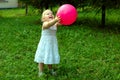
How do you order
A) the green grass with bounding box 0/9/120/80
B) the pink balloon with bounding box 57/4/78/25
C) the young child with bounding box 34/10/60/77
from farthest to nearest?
the green grass with bounding box 0/9/120/80 < the young child with bounding box 34/10/60/77 < the pink balloon with bounding box 57/4/78/25

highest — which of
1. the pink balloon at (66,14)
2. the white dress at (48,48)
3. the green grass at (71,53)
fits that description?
the pink balloon at (66,14)

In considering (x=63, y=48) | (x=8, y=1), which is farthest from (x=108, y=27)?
(x=8, y=1)

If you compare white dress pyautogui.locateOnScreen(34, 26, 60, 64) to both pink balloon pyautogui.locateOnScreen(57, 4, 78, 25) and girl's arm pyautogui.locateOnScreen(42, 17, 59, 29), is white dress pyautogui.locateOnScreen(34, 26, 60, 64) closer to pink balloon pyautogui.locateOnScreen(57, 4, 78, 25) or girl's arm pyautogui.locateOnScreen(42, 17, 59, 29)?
girl's arm pyautogui.locateOnScreen(42, 17, 59, 29)

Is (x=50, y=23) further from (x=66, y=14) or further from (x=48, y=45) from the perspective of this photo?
(x=48, y=45)

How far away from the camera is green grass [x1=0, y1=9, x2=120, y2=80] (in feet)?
23.1

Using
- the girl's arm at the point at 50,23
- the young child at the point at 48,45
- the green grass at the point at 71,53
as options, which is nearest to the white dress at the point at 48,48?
the young child at the point at 48,45

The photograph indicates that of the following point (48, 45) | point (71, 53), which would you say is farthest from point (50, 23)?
point (71, 53)

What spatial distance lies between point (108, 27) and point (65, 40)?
3.36 metres

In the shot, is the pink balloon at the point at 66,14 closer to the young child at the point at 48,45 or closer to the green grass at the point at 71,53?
the young child at the point at 48,45

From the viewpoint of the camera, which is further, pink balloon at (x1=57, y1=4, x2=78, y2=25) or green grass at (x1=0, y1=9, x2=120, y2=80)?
green grass at (x1=0, y1=9, x2=120, y2=80)

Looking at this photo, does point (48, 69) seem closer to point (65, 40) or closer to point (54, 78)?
point (54, 78)

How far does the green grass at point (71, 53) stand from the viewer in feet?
23.1

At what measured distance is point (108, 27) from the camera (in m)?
13.7

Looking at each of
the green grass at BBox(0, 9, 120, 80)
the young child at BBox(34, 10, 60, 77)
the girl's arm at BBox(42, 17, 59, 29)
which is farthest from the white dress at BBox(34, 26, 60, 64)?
the green grass at BBox(0, 9, 120, 80)
